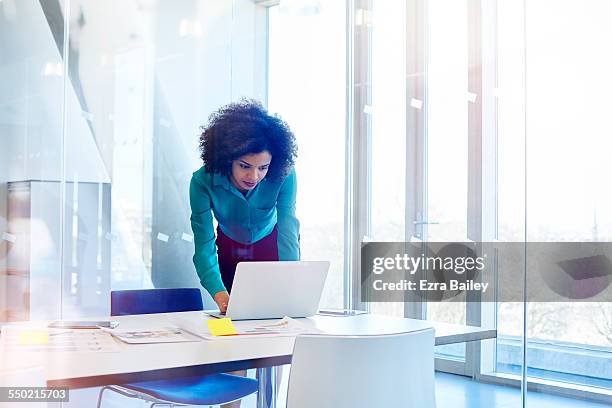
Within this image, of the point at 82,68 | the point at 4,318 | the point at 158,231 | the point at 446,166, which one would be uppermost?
the point at 82,68

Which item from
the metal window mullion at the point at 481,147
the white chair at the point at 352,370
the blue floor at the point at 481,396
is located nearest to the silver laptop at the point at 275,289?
the white chair at the point at 352,370

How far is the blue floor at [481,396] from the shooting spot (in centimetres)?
341

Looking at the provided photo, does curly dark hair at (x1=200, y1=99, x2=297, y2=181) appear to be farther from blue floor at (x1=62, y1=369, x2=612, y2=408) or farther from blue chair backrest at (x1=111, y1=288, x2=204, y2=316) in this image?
blue floor at (x1=62, y1=369, x2=612, y2=408)

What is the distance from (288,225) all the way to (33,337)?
61.3 inches

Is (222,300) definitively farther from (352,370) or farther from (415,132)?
(415,132)

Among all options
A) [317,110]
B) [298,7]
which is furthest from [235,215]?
[298,7]

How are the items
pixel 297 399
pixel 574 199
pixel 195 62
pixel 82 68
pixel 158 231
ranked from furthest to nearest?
1. pixel 195 62
2. pixel 158 231
3. pixel 82 68
4. pixel 574 199
5. pixel 297 399

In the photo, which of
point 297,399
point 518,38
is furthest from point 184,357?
point 518,38

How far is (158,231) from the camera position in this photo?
14.8 feet

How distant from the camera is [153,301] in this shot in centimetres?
281

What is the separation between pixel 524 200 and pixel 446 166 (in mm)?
732

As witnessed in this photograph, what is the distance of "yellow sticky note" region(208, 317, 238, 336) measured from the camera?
6.43 ft

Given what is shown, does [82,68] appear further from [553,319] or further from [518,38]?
[553,319]

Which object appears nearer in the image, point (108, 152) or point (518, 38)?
point (518, 38)
